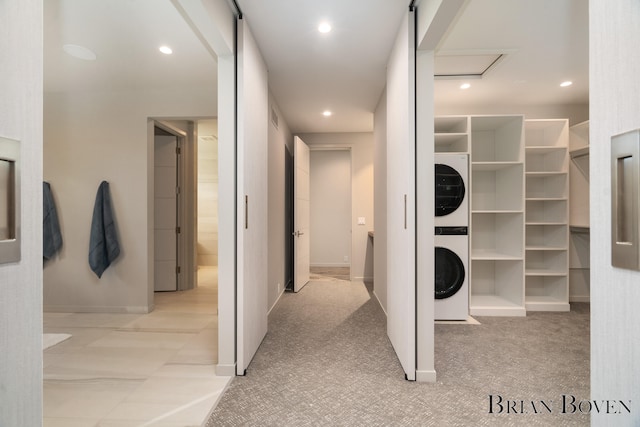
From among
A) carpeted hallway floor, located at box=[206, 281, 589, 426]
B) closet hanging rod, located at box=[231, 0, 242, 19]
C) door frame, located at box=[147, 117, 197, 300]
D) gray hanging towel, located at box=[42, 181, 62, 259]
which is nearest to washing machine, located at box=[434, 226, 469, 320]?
carpeted hallway floor, located at box=[206, 281, 589, 426]

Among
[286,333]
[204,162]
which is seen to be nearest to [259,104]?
[286,333]

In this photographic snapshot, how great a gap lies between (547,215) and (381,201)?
2104 mm

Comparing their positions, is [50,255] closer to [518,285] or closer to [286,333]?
[286,333]

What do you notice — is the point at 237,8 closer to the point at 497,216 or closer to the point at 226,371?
the point at 226,371

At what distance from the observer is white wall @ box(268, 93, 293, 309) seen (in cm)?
389

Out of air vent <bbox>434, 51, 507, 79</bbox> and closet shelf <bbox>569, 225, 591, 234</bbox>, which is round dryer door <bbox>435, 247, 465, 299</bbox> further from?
air vent <bbox>434, 51, 507, 79</bbox>

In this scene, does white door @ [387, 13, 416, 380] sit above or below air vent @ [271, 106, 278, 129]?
below

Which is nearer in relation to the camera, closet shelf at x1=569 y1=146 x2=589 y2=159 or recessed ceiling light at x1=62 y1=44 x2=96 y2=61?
recessed ceiling light at x1=62 y1=44 x2=96 y2=61

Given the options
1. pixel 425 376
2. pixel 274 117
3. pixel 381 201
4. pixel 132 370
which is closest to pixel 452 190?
pixel 381 201

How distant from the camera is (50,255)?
3.75 metres

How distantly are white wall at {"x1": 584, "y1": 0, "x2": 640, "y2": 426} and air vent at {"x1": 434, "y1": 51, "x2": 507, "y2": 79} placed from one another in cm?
266

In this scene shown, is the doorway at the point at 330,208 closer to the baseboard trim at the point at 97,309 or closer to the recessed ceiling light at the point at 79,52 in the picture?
the baseboard trim at the point at 97,309

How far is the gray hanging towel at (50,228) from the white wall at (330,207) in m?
4.67

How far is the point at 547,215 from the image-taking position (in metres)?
4.06
